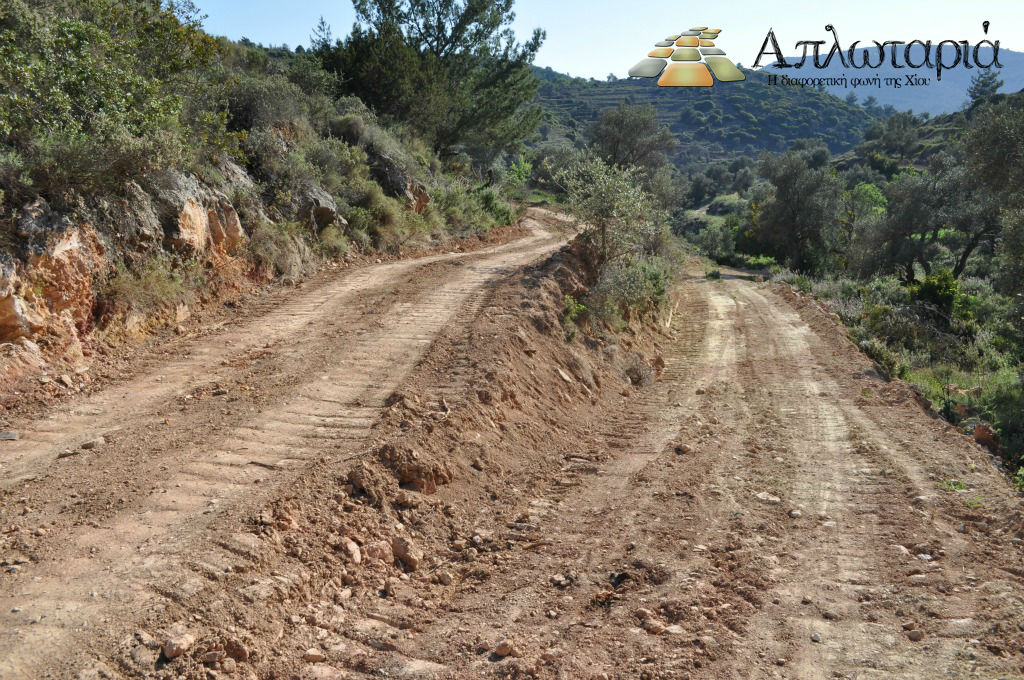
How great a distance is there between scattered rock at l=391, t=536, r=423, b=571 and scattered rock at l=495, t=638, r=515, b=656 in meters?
1.14

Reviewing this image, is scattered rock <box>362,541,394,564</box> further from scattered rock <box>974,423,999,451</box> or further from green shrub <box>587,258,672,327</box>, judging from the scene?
scattered rock <box>974,423,999,451</box>

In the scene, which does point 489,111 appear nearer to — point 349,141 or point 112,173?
point 349,141

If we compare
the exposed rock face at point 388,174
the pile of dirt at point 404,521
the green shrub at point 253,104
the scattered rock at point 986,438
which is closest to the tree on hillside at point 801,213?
the exposed rock face at point 388,174

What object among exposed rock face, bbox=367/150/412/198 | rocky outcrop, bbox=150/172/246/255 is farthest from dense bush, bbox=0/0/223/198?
exposed rock face, bbox=367/150/412/198

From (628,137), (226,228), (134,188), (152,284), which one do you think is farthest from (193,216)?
(628,137)

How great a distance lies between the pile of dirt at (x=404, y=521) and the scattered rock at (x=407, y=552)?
0.01m

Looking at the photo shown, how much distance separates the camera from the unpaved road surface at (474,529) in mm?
3674

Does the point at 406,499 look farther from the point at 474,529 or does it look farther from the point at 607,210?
the point at 607,210

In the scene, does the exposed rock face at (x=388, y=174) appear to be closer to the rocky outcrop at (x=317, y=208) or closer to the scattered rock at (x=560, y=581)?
the rocky outcrop at (x=317, y=208)

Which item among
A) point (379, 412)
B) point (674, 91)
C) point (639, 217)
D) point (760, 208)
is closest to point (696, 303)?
point (639, 217)

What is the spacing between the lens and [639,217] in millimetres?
13688

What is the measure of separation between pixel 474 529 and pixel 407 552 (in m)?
0.73

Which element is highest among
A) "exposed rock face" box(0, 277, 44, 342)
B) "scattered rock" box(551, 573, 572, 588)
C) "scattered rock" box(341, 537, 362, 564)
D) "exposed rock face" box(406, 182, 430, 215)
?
"exposed rock face" box(406, 182, 430, 215)

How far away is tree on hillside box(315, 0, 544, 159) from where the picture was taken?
861 inches
